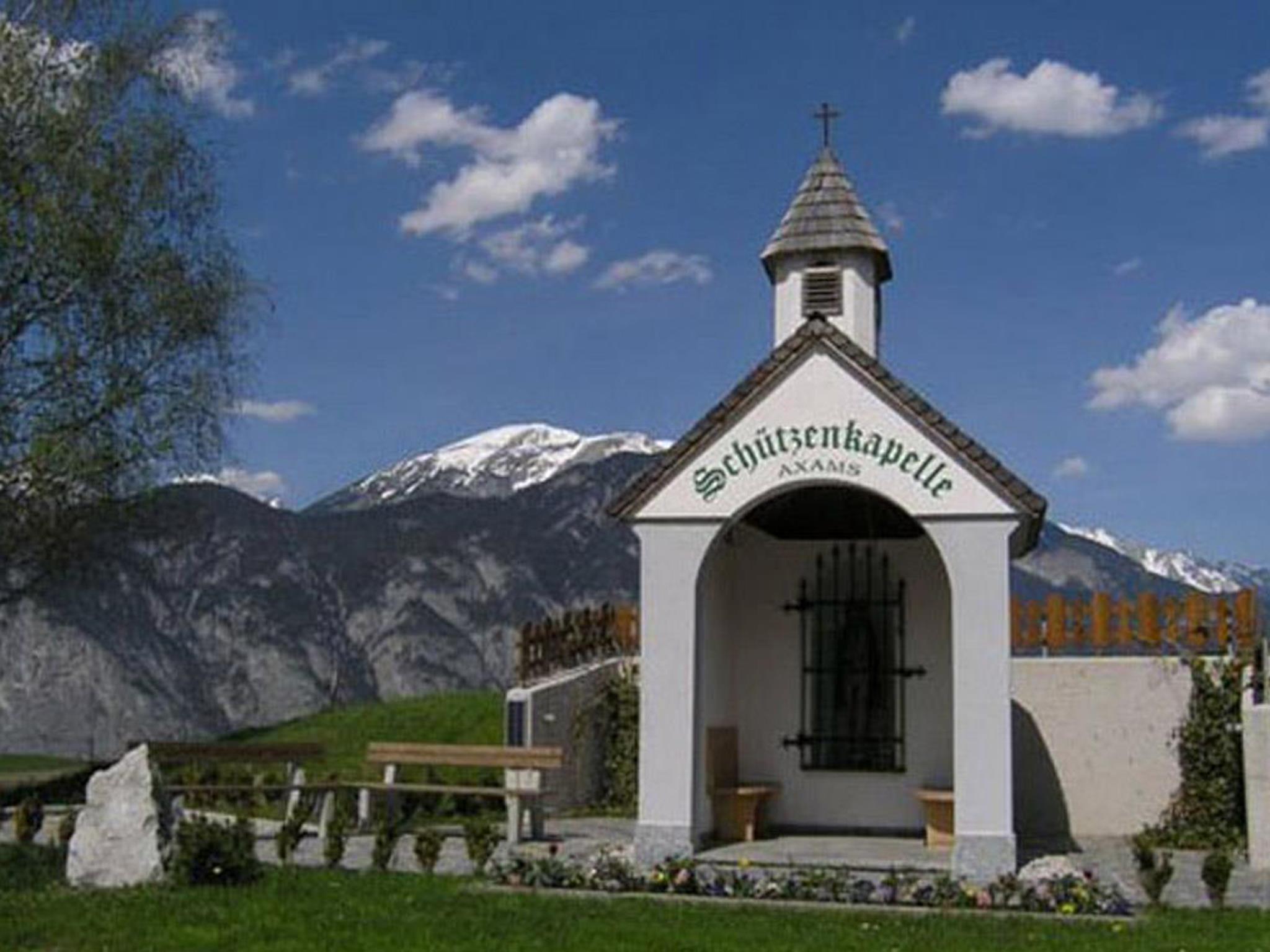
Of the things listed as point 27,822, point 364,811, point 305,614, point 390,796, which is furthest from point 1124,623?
point 305,614

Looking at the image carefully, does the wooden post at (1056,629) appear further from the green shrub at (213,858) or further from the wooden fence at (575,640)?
the green shrub at (213,858)

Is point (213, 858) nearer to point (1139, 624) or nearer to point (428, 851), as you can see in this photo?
point (428, 851)

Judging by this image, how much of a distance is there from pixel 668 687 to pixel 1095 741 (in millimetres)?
6046

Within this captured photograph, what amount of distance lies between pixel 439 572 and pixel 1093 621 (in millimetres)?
40277

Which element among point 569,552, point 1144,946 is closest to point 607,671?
point 1144,946

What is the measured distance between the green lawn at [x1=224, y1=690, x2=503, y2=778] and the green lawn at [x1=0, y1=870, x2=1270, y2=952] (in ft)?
31.5

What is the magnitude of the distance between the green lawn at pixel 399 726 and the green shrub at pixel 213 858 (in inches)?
339

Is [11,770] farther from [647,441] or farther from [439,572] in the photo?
[647,441]

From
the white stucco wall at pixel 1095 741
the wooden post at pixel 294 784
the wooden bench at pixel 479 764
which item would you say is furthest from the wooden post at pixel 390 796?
the white stucco wall at pixel 1095 741

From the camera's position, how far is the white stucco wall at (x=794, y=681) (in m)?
16.9

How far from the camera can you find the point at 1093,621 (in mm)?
18547

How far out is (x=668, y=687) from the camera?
14.9 metres

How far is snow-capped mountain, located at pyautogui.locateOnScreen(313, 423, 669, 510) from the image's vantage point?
397ft

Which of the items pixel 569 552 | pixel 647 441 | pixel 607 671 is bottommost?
pixel 607 671
